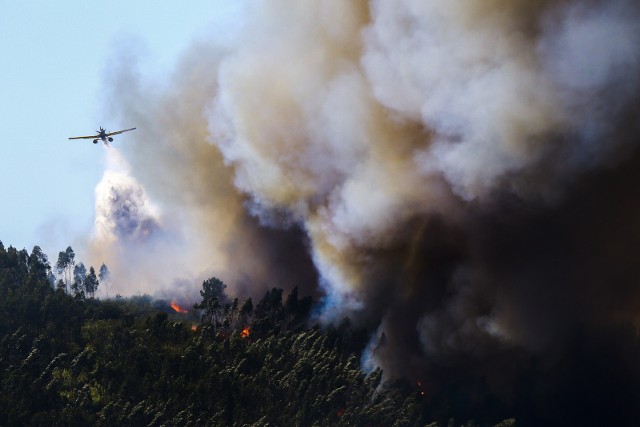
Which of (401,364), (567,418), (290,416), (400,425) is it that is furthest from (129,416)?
(567,418)

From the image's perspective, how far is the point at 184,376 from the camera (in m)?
161

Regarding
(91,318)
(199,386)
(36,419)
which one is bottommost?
(36,419)

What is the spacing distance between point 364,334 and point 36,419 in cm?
6004

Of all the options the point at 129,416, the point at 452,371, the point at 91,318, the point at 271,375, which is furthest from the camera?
the point at 91,318

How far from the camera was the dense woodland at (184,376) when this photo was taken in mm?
153875

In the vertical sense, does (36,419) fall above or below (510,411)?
below

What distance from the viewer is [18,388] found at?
6147 inches

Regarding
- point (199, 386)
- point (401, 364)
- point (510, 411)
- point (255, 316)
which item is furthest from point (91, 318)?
point (510, 411)

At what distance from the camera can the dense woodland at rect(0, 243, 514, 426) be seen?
15388 centimetres

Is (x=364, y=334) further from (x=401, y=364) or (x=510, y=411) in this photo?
(x=510, y=411)

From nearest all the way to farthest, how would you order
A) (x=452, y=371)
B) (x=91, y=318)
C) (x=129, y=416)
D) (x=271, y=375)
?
(x=129, y=416) → (x=271, y=375) → (x=452, y=371) → (x=91, y=318)

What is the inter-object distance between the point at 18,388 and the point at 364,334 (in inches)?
2358

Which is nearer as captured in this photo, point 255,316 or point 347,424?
point 347,424

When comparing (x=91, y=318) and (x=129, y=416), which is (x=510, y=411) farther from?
(x=91, y=318)
